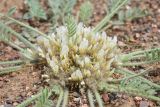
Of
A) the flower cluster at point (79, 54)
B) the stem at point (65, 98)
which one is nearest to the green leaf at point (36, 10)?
the flower cluster at point (79, 54)

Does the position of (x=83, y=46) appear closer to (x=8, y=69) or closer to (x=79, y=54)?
(x=79, y=54)

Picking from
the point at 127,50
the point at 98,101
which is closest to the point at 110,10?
the point at 127,50

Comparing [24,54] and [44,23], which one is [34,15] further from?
[24,54]

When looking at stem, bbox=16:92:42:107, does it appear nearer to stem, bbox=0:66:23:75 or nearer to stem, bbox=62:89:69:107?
stem, bbox=62:89:69:107

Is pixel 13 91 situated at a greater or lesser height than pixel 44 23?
lesser

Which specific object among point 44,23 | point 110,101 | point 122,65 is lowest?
point 110,101

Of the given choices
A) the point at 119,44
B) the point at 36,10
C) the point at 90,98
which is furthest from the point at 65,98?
the point at 36,10
